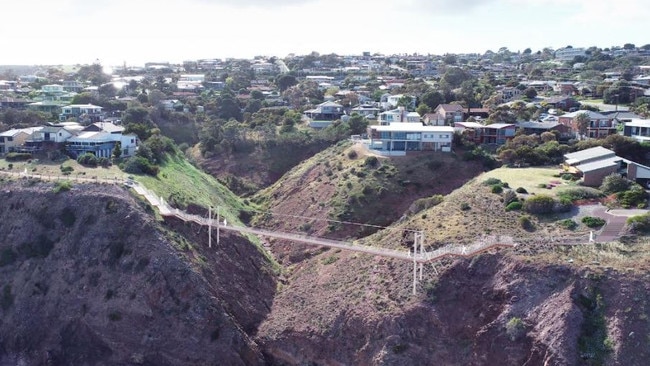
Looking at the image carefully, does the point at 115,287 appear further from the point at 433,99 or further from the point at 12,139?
the point at 433,99

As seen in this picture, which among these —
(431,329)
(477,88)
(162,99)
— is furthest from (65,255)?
(477,88)

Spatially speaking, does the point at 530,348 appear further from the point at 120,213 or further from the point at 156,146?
the point at 156,146

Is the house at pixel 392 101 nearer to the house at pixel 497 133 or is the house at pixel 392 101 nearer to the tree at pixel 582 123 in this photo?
the house at pixel 497 133

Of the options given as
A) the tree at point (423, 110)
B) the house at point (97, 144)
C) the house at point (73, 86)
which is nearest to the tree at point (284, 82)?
the house at point (73, 86)

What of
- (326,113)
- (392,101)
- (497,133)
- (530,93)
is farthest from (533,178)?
(530,93)

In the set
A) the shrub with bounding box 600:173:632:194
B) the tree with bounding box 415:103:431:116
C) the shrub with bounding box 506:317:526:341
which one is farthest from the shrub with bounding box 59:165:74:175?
the tree with bounding box 415:103:431:116

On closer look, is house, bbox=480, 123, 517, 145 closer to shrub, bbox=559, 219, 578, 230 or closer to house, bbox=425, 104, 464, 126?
house, bbox=425, 104, 464, 126

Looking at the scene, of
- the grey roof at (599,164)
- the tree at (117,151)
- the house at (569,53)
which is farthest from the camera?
the house at (569,53)
